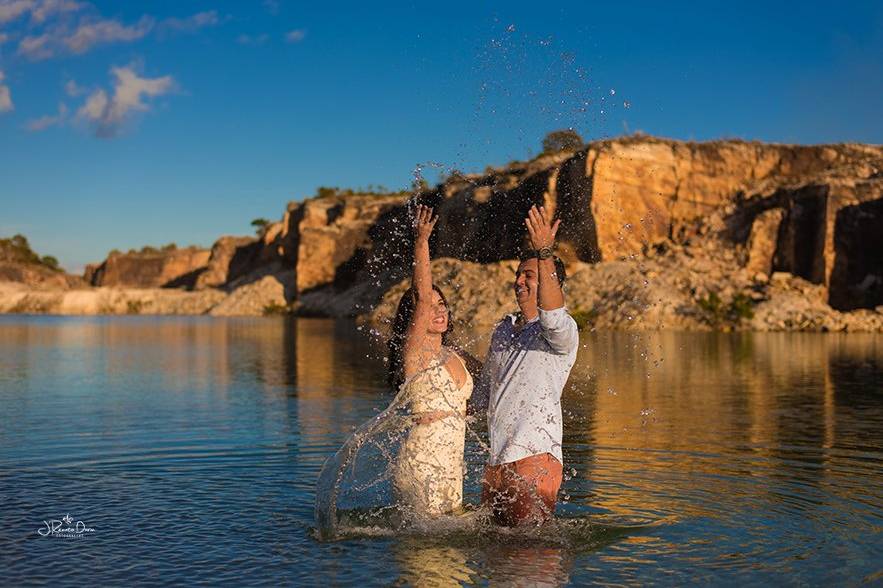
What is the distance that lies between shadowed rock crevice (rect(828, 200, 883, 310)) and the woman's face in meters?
59.1

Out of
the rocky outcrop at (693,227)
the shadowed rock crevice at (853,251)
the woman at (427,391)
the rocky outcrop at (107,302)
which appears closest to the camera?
the woman at (427,391)

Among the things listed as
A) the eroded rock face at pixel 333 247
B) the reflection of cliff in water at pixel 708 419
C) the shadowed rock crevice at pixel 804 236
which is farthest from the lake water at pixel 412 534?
the eroded rock face at pixel 333 247

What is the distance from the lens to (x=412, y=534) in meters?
8.34

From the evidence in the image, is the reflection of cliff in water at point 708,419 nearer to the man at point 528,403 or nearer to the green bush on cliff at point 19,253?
the man at point 528,403

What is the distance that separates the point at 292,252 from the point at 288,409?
293 ft

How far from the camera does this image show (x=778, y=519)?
362 inches

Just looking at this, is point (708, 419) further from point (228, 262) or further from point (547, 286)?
point (228, 262)

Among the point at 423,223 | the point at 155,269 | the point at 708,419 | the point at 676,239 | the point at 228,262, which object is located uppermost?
the point at 228,262

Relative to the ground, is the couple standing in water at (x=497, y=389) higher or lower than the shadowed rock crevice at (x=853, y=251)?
lower

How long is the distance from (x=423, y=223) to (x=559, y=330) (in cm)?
158

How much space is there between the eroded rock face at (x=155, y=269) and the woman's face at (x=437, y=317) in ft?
422

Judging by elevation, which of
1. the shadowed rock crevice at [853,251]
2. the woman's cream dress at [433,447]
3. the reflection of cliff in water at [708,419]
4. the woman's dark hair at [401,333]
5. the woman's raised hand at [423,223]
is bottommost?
the reflection of cliff in water at [708,419]

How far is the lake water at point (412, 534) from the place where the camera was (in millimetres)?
7445

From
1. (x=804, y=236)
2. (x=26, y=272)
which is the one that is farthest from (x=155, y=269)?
(x=804, y=236)
